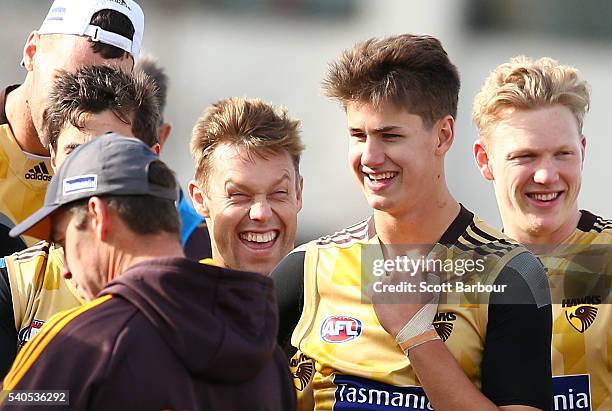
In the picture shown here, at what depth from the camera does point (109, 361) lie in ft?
8.44

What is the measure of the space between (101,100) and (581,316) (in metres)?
1.77

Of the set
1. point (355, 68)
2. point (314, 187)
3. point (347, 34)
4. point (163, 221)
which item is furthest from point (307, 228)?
point (163, 221)

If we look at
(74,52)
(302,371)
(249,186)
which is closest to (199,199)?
(249,186)

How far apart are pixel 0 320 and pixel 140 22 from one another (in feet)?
5.22

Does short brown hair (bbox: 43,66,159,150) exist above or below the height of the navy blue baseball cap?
above

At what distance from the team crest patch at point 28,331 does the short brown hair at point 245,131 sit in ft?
2.79

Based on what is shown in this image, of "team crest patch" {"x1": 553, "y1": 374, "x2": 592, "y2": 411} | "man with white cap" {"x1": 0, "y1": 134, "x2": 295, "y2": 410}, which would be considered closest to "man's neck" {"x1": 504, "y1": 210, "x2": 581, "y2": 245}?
"team crest patch" {"x1": 553, "y1": 374, "x2": 592, "y2": 411}

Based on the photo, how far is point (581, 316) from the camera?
388 centimetres

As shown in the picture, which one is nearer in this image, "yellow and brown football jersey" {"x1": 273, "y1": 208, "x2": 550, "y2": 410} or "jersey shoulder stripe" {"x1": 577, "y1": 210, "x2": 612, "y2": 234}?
"yellow and brown football jersey" {"x1": 273, "y1": 208, "x2": 550, "y2": 410}

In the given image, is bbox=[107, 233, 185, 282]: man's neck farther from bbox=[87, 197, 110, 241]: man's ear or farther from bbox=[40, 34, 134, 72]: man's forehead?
bbox=[40, 34, 134, 72]: man's forehead

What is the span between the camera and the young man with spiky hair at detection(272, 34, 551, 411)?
330 cm

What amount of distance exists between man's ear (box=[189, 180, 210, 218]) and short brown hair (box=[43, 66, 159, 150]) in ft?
0.71

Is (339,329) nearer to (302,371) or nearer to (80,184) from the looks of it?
(302,371)

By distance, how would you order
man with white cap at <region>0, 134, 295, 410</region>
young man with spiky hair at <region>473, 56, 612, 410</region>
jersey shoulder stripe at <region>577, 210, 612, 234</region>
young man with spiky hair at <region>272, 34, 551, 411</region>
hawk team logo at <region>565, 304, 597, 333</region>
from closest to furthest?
man with white cap at <region>0, 134, 295, 410</region> → young man with spiky hair at <region>272, 34, 551, 411</region> → hawk team logo at <region>565, 304, 597, 333</region> → young man with spiky hair at <region>473, 56, 612, 410</region> → jersey shoulder stripe at <region>577, 210, 612, 234</region>
